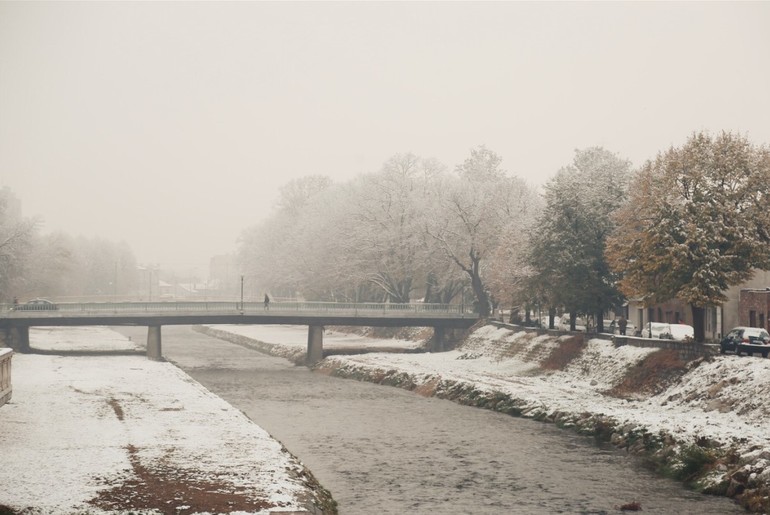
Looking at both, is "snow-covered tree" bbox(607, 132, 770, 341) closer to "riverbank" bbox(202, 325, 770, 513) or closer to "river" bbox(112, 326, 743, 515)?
"riverbank" bbox(202, 325, 770, 513)

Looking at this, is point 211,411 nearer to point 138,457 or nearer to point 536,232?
point 138,457

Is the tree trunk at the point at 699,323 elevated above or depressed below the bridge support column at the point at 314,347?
above

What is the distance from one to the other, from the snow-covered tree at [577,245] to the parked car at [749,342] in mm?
18260

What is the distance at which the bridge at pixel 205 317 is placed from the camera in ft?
297

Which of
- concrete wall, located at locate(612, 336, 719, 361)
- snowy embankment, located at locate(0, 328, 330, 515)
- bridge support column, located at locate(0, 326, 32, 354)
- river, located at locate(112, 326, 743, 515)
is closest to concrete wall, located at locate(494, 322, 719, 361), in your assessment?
concrete wall, located at locate(612, 336, 719, 361)

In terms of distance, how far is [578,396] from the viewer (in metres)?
54.3


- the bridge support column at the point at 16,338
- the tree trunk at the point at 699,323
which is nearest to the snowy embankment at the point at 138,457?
the tree trunk at the point at 699,323

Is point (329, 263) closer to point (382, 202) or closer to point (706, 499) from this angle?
point (382, 202)

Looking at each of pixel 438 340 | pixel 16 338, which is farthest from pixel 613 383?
pixel 16 338

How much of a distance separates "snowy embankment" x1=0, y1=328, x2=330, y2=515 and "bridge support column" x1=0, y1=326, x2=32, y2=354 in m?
38.1

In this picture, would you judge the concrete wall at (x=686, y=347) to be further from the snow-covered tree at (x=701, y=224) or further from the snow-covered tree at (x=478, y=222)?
the snow-covered tree at (x=478, y=222)

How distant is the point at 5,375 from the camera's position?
143 ft

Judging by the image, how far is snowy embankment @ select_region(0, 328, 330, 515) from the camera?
2683 centimetres

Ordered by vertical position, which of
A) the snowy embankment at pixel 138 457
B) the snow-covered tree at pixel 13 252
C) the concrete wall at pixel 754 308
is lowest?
the snowy embankment at pixel 138 457
